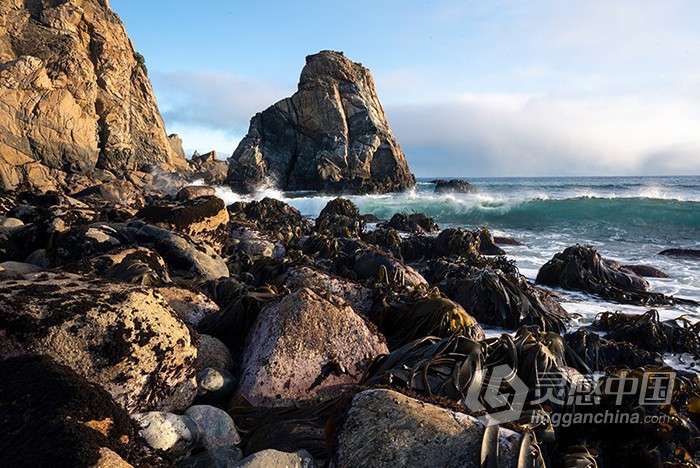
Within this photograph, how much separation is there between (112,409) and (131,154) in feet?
94.6

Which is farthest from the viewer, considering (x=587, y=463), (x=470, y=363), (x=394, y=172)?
(x=394, y=172)

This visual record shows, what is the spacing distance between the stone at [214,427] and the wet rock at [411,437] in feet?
2.35

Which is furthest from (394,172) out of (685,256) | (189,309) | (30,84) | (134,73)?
(189,309)

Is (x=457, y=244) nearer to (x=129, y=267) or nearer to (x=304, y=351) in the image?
(x=129, y=267)

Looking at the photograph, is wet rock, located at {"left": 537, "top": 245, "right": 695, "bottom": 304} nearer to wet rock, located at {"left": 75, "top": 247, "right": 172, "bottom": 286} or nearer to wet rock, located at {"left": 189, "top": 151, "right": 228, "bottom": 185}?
wet rock, located at {"left": 75, "top": 247, "right": 172, "bottom": 286}

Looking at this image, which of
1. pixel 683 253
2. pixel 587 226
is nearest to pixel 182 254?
pixel 683 253

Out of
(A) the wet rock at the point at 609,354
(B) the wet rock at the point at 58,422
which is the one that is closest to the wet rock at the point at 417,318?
(A) the wet rock at the point at 609,354

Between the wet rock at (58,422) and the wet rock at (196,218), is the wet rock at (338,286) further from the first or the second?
the wet rock at (58,422)

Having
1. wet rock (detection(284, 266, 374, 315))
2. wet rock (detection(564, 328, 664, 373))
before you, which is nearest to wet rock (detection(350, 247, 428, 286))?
wet rock (detection(284, 266, 374, 315))

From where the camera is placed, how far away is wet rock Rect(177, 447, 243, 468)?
1.90 meters

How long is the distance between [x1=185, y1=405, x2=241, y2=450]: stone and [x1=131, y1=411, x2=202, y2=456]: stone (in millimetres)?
71

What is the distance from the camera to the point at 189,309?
361 centimetres

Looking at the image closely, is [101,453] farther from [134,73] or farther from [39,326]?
[134,73]

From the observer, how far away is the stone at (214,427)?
2141 millimetres
